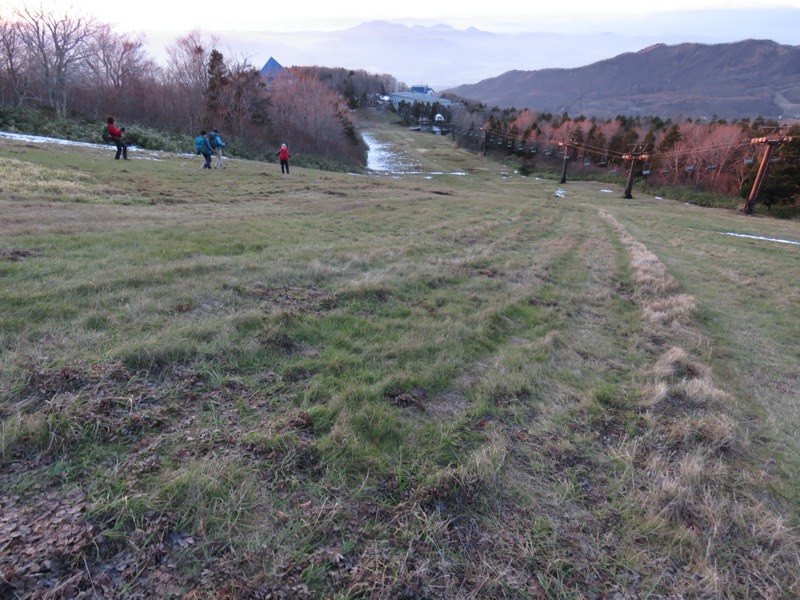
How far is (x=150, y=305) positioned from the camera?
440 cm

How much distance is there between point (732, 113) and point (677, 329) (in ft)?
573

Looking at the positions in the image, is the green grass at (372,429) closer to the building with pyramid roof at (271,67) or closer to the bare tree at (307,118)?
the bare tree at (307,118)

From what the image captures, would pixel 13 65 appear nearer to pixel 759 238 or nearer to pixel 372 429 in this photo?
pixel 372 429

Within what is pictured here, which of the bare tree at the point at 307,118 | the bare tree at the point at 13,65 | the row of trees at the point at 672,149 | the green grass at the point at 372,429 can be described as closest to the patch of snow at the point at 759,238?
the row of trees at the point at 672,149

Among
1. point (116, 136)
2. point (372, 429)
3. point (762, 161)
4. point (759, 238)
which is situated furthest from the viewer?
point (762, 161)

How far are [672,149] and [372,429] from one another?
55.7m

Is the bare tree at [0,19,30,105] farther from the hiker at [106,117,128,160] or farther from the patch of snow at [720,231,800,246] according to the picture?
the patch of snow at [720,231,800,246]

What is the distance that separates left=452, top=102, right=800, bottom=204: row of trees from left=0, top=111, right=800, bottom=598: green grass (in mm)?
36416

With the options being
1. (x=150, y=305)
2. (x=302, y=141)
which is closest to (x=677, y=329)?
(x=150, y=305)

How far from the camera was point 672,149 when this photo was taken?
4619cm

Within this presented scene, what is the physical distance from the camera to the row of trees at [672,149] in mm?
34500

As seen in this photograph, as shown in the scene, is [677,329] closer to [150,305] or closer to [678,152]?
[150,305]

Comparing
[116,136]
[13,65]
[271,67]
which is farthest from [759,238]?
[271,67]

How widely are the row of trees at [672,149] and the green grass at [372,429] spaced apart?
36416 mm
